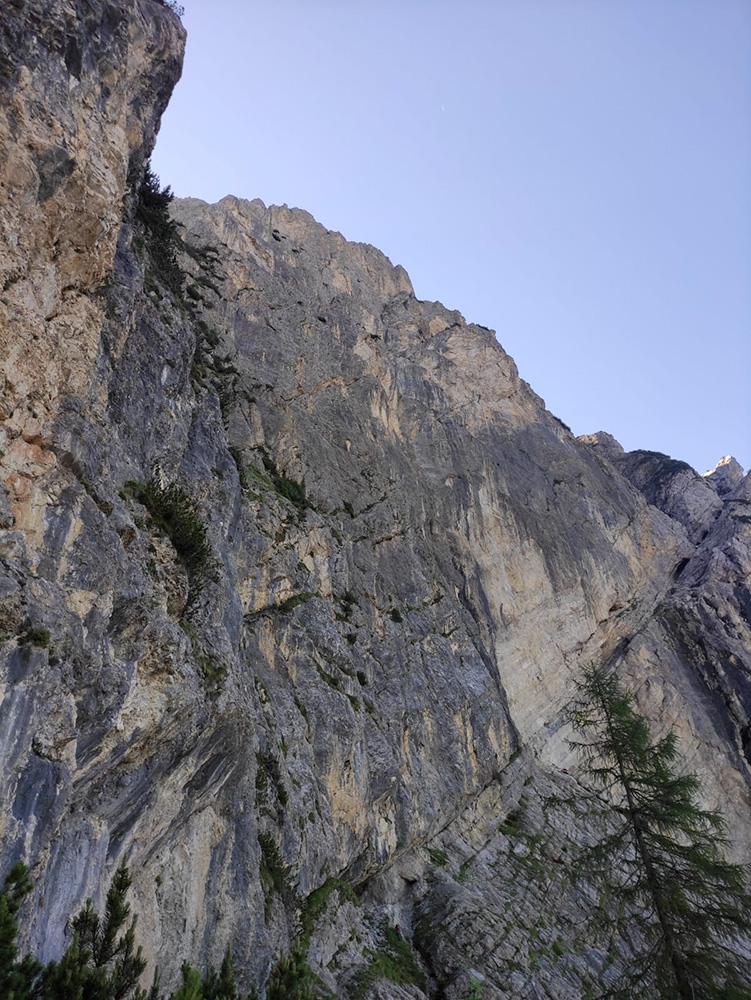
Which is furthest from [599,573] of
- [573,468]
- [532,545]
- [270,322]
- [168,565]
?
[168,565]

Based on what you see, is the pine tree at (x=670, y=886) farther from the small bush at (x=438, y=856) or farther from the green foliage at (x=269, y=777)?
the small bush at (x=438, y=856)

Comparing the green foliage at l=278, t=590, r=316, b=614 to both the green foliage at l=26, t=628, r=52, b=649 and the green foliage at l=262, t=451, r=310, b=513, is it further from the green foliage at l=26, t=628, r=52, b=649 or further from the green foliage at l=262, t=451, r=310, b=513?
the green foliage at l=26, t=628, r=52, b=649

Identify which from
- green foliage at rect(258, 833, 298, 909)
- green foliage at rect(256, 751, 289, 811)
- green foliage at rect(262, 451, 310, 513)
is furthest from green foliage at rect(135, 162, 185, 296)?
green foliage at rect(258, 833, 298, 909)

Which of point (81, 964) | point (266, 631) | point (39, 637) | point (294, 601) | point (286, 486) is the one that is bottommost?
point (81, 964)

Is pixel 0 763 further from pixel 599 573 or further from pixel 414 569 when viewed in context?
pixel 599 573

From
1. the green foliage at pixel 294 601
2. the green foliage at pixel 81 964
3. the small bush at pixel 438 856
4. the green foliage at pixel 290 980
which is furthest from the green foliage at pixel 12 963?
the small bush at pixel 438 856

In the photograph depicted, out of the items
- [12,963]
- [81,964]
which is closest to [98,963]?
[81,964]

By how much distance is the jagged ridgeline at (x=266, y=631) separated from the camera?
40.7ft

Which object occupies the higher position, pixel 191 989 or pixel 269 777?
pixel 269 777

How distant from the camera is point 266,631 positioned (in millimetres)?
23047

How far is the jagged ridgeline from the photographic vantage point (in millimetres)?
12391

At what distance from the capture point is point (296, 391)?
1501 inches

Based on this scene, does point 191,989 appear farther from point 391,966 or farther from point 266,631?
point 266,631

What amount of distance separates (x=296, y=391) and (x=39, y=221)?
23.1m
